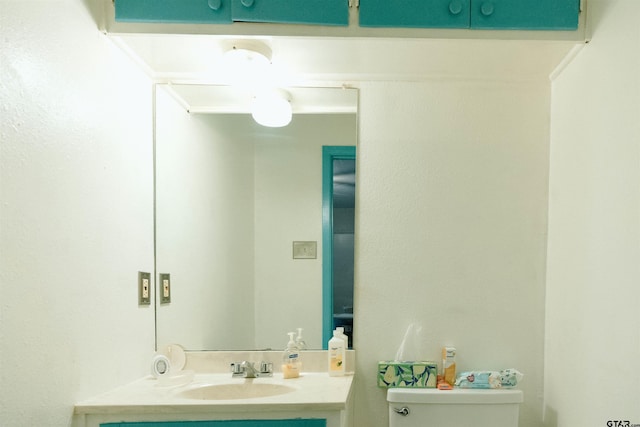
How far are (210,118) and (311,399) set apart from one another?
1.09m

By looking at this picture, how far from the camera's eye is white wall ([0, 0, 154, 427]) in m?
0.93

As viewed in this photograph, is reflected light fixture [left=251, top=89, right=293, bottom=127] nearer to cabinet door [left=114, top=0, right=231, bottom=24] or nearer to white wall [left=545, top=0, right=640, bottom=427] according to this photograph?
cabinet door [left=114, top=0, right=231, bottom=24]

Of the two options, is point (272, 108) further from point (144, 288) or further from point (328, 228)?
point (144, 288)

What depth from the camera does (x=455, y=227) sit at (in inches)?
63.9

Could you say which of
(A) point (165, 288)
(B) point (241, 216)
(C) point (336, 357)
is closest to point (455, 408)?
(C) point (336, 357)

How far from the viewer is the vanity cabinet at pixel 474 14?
4.10 feet

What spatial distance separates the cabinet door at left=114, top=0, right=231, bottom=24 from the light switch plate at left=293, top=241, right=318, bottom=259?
2.70ft

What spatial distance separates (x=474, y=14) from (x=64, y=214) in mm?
1256

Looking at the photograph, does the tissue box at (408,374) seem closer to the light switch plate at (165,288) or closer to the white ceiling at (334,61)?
the light switch plate at (165,288)

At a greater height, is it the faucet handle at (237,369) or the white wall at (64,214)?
the white wall at (64,214)

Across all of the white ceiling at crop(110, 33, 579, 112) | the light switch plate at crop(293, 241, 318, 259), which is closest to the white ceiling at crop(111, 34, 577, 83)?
the white ceiling at crop(110, 33, 579, 112)

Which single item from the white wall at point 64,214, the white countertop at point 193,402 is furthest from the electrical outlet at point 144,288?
the white countertop at point 193,402

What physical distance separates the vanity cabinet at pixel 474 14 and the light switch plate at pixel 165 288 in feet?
3.71

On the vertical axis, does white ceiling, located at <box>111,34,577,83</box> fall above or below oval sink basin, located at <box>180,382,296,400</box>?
above
